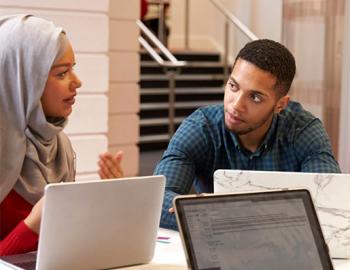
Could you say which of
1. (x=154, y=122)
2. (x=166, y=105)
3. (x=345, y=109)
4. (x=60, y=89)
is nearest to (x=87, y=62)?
(x=345, y=109)

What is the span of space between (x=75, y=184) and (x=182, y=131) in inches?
35.7

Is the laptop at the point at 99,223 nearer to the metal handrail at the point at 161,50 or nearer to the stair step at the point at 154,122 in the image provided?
the metal handrail at the point at 161,50

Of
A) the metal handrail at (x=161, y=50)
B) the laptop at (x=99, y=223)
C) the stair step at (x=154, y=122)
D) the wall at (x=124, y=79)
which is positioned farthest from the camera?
the stair step at (x=154, y=122)

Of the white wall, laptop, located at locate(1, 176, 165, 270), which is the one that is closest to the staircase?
the white wall

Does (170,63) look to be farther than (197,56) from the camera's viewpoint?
No

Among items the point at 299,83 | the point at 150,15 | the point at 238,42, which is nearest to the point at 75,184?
the point at 299,83

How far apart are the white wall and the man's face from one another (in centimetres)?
221

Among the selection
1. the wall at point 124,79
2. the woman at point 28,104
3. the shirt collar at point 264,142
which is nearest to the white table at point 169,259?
the woman at point 28,104

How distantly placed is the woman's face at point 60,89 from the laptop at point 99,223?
47cm

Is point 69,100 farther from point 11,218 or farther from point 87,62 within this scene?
point 87,62

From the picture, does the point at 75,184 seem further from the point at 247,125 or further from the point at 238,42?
the point at 238,42

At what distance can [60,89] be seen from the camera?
6.64 feet

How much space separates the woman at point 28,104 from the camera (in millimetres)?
1995

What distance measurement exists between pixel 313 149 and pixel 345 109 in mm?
2121
